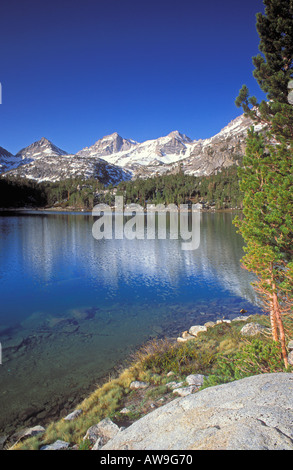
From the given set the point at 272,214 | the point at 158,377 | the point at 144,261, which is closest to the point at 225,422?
the point at 272,214

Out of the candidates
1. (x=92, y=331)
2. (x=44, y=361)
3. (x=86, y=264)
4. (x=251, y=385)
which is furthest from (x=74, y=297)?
(x=251, y=385)

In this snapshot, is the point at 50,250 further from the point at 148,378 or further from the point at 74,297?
the point at 148,378

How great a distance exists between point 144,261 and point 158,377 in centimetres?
2889

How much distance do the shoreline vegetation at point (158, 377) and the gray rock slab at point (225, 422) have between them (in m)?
2.81

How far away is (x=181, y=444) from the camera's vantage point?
4418 mm

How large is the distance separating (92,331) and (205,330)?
8.24 metres

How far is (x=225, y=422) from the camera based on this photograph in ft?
15.5

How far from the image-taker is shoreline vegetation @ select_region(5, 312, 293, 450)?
868cm

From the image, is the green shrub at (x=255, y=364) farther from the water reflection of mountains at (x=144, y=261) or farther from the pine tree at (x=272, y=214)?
the water reflection of mountains at (x=144, y=261)

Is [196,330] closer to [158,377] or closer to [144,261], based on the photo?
[158,377]

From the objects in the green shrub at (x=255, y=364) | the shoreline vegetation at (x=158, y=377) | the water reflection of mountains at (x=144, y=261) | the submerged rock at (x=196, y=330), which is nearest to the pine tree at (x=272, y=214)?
the green shrub at (x=255, y=364)

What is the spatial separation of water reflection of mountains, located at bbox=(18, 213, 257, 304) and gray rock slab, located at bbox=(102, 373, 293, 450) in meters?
20.1

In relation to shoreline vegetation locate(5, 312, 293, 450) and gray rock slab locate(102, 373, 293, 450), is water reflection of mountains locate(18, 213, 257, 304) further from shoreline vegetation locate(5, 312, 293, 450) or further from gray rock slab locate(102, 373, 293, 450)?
gray rock slab locate(102, 373, 293, 450)

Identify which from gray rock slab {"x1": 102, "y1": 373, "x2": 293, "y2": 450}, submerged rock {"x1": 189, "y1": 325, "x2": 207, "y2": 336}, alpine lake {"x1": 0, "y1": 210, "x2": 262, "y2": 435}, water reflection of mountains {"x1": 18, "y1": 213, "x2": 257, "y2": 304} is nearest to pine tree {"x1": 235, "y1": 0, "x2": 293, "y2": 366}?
gray rock slab {"x1": 102, "y1": 373, "x2": 293, "y2": 450}
